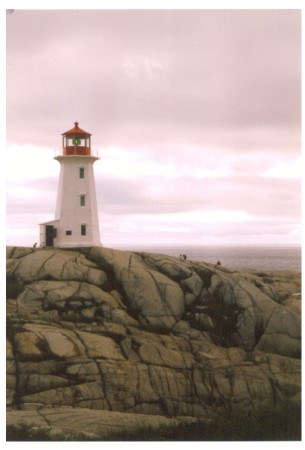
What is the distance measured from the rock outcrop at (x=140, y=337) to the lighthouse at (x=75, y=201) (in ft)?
4.31

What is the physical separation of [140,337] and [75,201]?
7219 mm

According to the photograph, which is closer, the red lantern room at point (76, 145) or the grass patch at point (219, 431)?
the grass patch at point (219, 431)

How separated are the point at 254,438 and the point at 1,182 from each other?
1224 centimetres

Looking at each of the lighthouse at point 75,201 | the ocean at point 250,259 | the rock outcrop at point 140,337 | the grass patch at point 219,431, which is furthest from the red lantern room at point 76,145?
the ocean at point 250,259

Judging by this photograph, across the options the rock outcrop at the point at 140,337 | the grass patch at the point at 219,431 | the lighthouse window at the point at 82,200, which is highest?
the lighthouse window at the point at 82,200

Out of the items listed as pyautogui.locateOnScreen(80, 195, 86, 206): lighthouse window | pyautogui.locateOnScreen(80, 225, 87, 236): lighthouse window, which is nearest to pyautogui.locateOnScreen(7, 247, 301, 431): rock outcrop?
pyautogui.locateOnScreen(80, 225, 87, 236): lighthouse window

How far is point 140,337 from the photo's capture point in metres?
25.2

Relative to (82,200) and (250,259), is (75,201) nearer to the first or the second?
(82,200)

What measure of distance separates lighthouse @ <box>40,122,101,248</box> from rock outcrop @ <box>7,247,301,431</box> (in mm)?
1314

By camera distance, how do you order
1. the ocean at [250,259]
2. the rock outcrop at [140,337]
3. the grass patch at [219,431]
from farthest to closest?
the ocean at [250,259], the rock outcrop at [140,337], the grass patch at [219,431]

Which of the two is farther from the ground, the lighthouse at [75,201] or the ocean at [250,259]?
the lighthouse at [75,201]

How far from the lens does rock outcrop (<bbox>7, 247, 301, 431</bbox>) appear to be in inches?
929

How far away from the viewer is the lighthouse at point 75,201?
2934 cm

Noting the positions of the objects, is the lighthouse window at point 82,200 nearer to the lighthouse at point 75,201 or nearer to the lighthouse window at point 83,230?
the lighthouse at point 75,201
